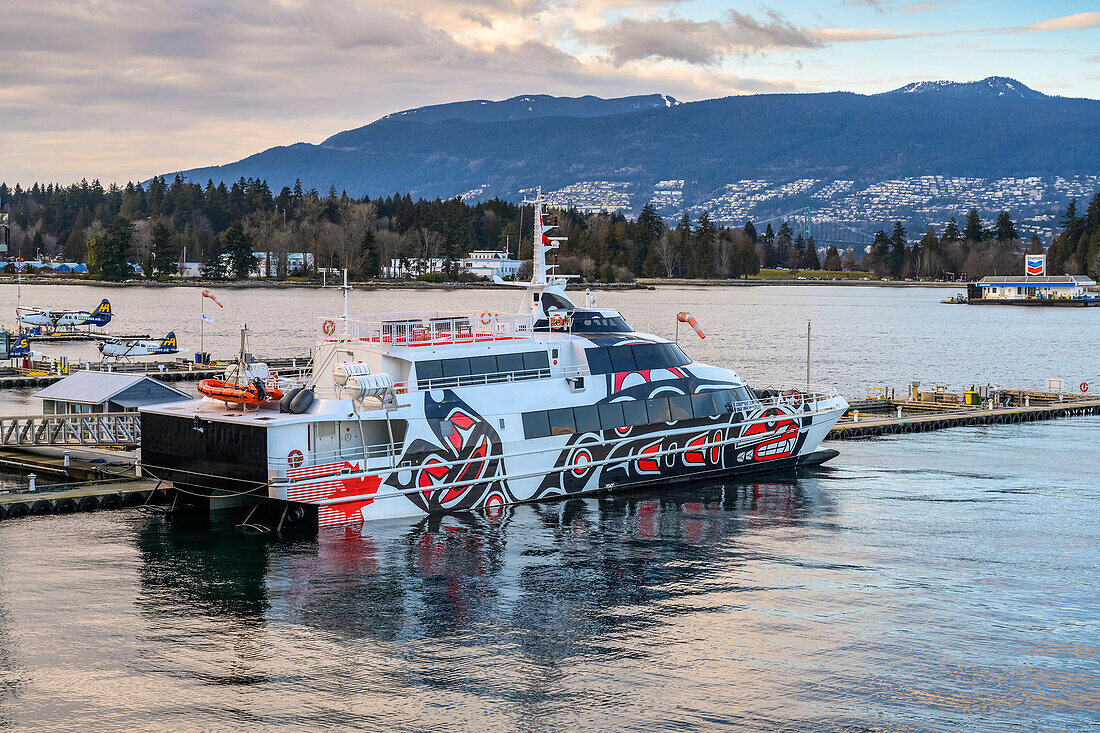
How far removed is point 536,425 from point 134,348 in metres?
51.3

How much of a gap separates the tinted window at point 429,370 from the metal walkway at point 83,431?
11401mm

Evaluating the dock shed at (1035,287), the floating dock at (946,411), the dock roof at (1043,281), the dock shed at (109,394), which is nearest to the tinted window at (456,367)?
the dock shed at (109,394)

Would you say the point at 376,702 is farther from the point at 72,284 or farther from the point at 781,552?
the point at 72,284

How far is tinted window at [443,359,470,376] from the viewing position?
3120 cm

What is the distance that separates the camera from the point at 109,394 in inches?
1506

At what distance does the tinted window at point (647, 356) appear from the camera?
3475cm

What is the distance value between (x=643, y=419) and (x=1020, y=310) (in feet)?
542

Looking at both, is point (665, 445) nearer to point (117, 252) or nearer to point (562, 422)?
point (562, 422)

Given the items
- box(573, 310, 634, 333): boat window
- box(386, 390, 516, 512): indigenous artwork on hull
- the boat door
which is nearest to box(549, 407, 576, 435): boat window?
box(386, 390, 516, 512): indigenous artwork on hull

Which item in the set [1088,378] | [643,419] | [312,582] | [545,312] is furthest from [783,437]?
[1088,378]

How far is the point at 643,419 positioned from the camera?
112ft

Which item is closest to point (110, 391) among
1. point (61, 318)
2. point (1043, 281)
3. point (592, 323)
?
point (592, 323)

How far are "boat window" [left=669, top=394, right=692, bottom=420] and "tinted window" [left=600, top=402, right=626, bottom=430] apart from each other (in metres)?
1.91

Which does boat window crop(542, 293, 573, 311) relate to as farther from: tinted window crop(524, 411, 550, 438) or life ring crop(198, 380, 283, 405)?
life ring crop(198, 380, 283, 405)
